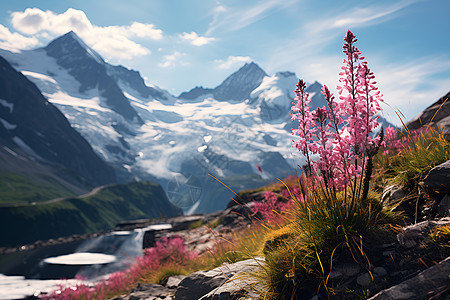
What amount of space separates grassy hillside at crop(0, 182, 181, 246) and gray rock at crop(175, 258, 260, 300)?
77544 mm

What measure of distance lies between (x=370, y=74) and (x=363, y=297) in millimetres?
3138

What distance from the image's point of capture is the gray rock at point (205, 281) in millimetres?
5625

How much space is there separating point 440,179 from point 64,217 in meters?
155

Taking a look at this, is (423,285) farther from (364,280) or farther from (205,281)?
(205,281)

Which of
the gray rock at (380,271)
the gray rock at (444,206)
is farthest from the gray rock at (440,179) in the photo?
the gray rock at (380,271)

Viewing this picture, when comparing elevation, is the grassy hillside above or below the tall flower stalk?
below

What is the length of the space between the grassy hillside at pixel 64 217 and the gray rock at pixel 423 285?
8075 centimetres

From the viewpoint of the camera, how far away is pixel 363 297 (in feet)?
12.4

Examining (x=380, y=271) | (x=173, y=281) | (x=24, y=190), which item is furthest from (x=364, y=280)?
(x=24, y=190)

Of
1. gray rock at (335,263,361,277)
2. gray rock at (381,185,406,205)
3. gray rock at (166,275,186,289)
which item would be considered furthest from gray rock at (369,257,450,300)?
gray rock at (166,275,186,289)

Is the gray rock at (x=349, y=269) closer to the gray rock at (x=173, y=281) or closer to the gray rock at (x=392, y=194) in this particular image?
the gray rock at (x=392, y=194)

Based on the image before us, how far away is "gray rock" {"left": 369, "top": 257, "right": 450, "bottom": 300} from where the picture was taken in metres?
3.36

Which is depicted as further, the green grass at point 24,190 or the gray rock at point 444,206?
the green grass at point 24,190

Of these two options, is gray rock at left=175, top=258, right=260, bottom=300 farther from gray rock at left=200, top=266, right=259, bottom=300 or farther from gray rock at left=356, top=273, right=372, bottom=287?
gray rock at left=356, top=273, right=372, bottom=287
